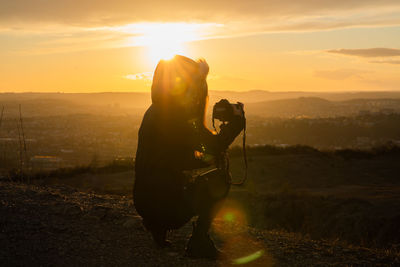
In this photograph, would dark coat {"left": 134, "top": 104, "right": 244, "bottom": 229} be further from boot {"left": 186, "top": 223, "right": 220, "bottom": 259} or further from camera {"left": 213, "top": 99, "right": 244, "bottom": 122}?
boot {"left": 186, "top": 223, "right": 220, "bottom": 259}

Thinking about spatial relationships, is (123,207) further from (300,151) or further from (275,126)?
(275,126)

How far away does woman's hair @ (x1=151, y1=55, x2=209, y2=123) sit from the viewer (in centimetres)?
385

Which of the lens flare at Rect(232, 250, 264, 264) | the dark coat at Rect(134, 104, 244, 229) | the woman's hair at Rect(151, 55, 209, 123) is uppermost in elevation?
the woman's hair at Rect(151, 55, 209, 123)

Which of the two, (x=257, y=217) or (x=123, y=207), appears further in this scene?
(x=257, y=217)

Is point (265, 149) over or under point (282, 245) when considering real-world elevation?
under

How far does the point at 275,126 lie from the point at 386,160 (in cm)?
3767

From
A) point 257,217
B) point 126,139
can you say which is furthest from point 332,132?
point 257,217

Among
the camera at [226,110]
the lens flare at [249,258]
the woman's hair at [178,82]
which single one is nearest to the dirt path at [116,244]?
the lens flare at [249,258]

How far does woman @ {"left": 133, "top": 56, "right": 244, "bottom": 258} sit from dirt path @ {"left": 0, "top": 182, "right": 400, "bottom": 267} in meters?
0.43

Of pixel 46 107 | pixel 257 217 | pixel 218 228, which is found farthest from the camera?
pixel 46 107

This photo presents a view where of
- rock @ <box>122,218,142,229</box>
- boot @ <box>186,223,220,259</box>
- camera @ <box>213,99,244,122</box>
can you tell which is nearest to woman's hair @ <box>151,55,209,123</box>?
camera @ <box>213,99,244,122</box>

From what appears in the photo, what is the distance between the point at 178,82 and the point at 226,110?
0.50 metres

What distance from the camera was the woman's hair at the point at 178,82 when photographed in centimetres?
385

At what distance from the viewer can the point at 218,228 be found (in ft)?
18.1
